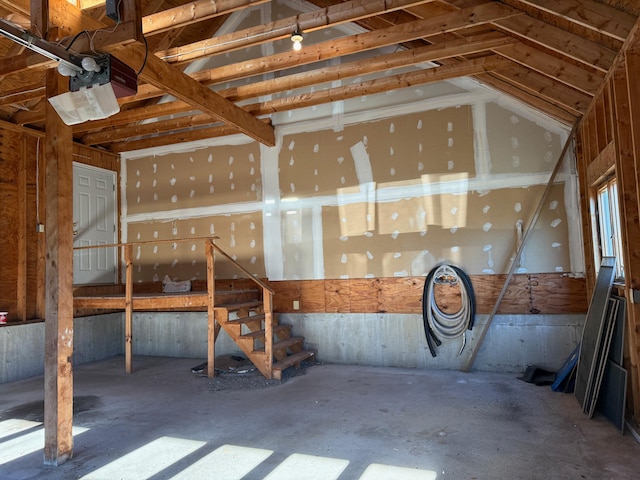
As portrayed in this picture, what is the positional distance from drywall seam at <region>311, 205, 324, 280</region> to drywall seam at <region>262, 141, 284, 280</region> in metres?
0.55

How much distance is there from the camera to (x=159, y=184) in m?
7.75

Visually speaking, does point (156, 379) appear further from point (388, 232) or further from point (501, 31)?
point (501, 31)

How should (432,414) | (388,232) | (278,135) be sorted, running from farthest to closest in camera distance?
(278,135), (388,232), (432,414)

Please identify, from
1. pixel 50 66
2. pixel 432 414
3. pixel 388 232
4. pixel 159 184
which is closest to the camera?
pixel 50 66

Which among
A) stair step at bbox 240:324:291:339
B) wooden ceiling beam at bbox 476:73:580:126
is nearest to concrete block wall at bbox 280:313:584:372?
stair step at bbox 240:324:291:339

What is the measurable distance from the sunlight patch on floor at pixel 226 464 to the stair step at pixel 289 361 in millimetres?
2025

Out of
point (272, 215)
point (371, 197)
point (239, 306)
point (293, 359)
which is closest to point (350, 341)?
point (293, 359)

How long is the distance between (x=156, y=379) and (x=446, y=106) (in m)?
5.29

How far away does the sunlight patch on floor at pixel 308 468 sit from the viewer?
2.89m

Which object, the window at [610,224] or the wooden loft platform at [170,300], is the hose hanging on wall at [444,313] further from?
the wooden loft platform at [170,300]

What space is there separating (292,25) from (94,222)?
5.29 meters

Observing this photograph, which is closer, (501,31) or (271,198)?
(501,31)

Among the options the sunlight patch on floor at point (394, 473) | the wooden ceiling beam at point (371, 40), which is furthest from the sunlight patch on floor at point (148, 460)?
the wooden ceiling beam at point (371, 40)

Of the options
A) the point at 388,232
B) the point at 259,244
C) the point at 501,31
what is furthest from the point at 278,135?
the point at 501,31
